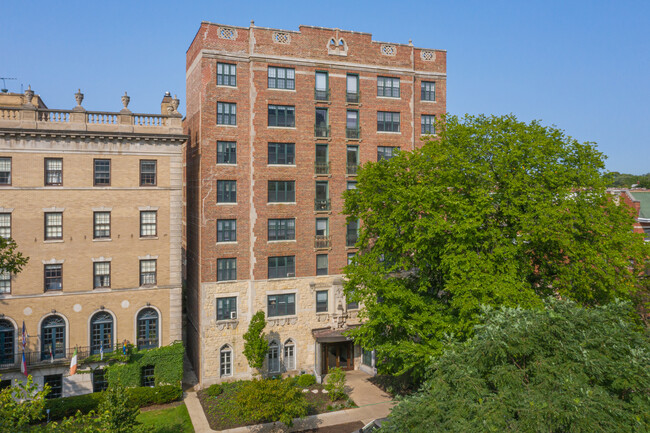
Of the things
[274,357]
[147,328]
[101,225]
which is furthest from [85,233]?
[274,357]

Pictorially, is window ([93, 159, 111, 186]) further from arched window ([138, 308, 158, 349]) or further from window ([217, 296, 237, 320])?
window ([217, 296, 237, 320])

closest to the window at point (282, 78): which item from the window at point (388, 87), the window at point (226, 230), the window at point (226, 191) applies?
the window at point (388, 87)

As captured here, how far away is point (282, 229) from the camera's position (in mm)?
37250

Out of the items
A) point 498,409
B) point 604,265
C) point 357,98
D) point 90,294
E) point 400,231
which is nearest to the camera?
point 498,409

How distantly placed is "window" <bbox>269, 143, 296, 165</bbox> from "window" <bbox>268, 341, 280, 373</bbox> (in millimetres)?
14269

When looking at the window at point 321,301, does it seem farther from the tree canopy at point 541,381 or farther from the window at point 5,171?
the window at point 5,171

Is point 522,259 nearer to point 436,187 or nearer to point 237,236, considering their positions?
point 436,187

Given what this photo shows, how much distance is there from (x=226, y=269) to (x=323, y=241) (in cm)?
795

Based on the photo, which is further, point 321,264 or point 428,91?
point 428,91

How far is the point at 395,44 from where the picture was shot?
40.3 meters

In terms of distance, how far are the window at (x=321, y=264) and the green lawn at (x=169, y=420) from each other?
46.0ft

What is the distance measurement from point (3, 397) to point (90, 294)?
1780 centimetres

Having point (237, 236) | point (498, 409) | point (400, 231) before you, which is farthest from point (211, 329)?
point (498, 409)

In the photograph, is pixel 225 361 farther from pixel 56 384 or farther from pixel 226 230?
pixel 56 384
